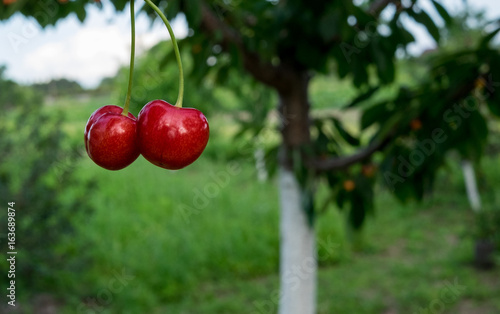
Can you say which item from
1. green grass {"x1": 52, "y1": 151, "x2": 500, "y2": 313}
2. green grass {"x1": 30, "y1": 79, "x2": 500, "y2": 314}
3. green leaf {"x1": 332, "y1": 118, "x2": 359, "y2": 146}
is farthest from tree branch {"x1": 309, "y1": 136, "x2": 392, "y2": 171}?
green grass {"x1": 52, "y1": 151, "x2": 500, "y2": 313}

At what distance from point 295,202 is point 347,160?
0.31 meters

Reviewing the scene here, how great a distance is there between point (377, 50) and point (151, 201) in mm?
4049

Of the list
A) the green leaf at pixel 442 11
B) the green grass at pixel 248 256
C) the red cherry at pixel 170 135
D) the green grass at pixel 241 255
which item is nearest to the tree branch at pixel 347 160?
the green grass at pixel 241 255

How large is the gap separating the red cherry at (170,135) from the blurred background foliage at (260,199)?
2.39 feet

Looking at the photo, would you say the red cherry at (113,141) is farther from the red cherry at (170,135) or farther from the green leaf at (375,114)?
the green leaf at (375,114)

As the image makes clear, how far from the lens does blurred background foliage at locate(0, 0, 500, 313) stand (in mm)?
1445

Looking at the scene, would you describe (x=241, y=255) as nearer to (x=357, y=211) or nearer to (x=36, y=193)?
(x=36, y=193)

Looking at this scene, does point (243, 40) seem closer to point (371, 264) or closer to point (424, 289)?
point (424, 289)

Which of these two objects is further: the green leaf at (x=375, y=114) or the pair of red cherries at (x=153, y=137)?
the green leaf at (x=375, y=114)

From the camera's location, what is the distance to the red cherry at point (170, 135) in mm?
419

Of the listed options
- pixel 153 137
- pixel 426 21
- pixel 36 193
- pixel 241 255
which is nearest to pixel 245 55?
pixel 426 21

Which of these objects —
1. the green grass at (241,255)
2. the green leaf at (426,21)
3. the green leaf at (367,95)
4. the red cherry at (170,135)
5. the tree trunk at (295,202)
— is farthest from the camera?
the green grass at (241,255)

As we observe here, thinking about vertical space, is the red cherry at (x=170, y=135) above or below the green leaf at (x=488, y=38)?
below

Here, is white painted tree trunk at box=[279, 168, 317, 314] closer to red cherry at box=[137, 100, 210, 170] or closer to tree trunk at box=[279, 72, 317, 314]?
tree trunk at box=[279, 72, 317, 314]
